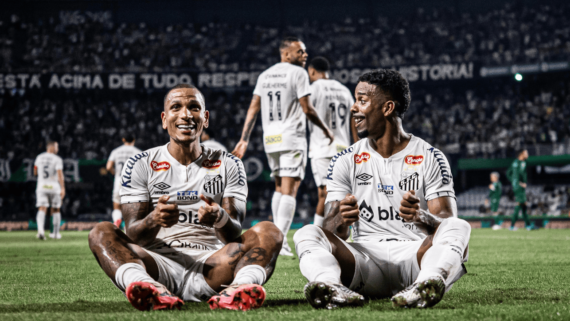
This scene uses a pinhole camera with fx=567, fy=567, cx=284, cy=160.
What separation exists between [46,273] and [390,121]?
4136 millimetres

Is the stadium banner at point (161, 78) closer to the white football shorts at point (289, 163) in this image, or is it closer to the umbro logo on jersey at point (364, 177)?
the white football shorts at point (289, 163)

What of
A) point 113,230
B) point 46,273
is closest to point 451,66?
point 46,273

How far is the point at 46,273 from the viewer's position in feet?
19.4

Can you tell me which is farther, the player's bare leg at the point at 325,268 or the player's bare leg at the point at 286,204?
the player's bare leg at the point at 286,204

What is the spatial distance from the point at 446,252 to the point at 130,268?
1.68 meters

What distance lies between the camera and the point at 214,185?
367 centimetres

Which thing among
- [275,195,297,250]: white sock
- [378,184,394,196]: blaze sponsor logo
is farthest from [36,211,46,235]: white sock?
Result: [378,184,394,196]: blaze sponsor logo

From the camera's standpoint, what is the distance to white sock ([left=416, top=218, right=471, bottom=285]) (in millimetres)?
Result: 2906

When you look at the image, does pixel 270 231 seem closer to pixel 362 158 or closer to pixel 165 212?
pixel 165 212

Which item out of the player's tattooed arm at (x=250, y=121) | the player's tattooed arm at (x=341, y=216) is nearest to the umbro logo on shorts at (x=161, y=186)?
the player's tattooed arm at (x=341, y=216)

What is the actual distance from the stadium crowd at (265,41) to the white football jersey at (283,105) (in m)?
19.1

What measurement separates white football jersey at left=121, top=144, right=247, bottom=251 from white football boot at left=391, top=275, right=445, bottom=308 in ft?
4.09

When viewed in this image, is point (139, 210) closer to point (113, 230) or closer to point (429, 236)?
point (113, 230)

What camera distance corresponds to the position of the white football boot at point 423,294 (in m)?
2.81
